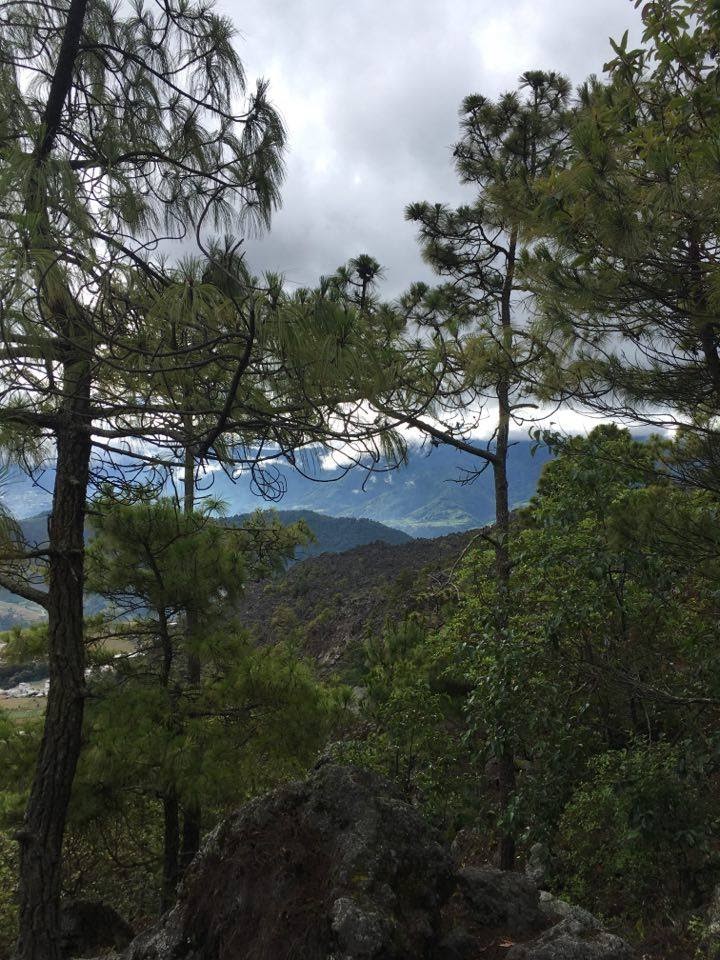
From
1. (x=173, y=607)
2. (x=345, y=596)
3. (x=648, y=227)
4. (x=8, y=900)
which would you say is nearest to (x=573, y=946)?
(x=648, y=227)

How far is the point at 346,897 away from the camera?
306cm

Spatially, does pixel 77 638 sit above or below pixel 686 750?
above

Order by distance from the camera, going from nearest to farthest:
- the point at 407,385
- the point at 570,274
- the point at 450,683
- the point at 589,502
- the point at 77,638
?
the point at 407,385
the point at 570,274
the point at 77,638
the point at 589,502
the point at 450,683

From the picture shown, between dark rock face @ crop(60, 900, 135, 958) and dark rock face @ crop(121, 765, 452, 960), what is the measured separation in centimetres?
435

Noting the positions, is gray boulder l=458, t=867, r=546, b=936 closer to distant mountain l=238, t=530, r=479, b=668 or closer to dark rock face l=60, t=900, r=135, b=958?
distant mountain l=238, t=530, r=479, b=668

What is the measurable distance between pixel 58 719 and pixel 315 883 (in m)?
3.12

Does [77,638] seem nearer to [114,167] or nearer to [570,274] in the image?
[114,167]

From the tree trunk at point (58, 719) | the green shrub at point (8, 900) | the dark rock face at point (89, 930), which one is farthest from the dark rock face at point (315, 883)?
the green shrub at point (8, 900)

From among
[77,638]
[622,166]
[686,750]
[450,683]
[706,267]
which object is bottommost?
[450,683]

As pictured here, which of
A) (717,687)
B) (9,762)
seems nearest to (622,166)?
(717,687)

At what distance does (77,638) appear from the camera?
543 cm

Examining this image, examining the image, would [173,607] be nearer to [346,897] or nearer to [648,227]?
[346,897]

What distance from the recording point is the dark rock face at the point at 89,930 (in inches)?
267

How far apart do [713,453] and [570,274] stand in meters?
2.04
